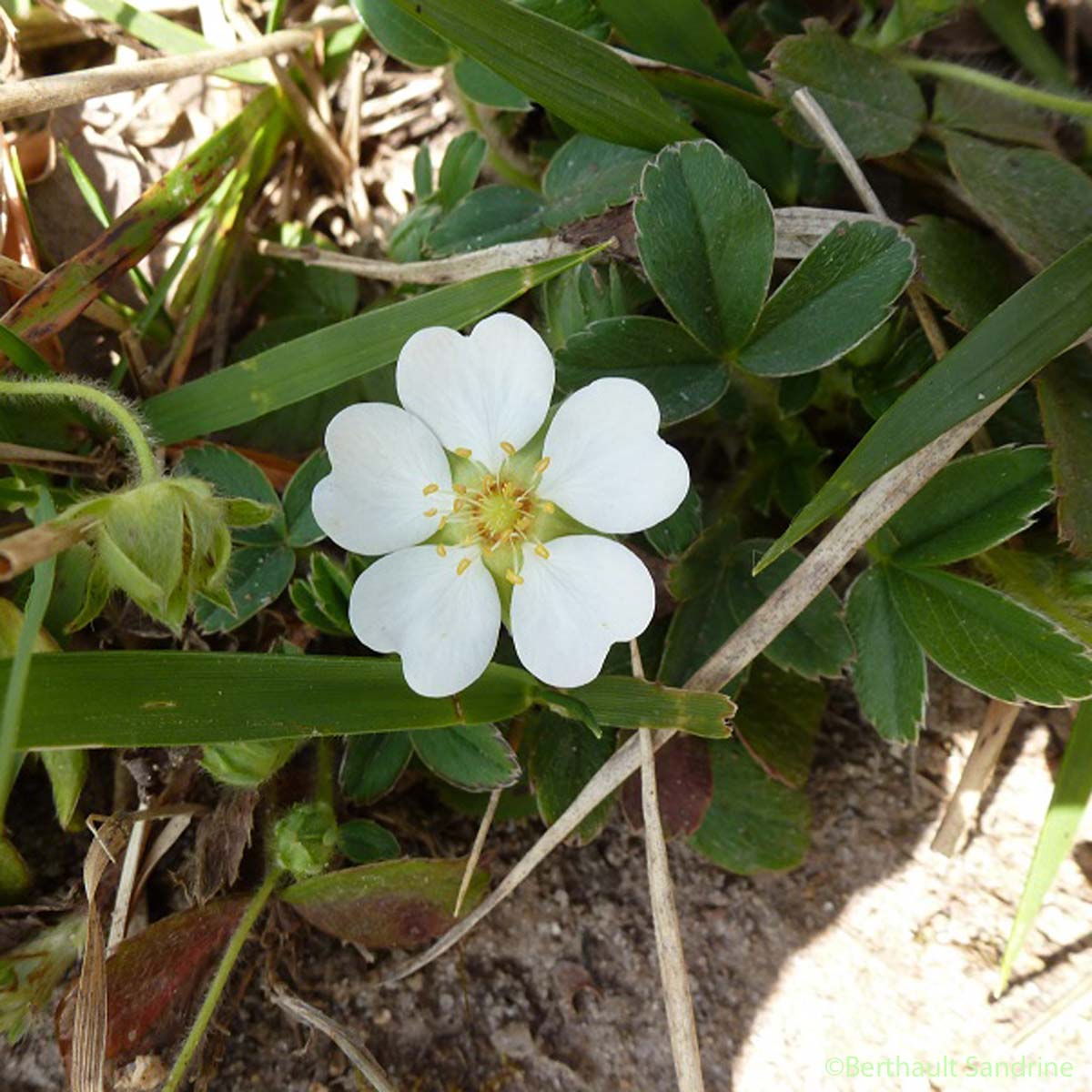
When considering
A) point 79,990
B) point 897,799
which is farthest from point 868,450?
point 79,990

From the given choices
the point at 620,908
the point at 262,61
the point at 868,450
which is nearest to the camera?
the point at 868,450

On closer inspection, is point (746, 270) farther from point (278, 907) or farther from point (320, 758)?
point (278, 907)

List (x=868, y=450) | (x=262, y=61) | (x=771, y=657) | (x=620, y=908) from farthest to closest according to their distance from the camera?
(x=262, y=61) → (x=620, y=908) → (x=771, y=657) → (x=868, y=450)

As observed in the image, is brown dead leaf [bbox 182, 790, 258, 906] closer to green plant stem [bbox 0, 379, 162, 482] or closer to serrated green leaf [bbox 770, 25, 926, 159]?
green plant stem [bbox 0, 379, 162, 482]

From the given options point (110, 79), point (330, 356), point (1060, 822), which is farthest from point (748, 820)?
point (110, 79)

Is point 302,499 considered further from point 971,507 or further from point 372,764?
point 971,507

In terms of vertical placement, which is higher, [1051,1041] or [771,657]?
[771,657]

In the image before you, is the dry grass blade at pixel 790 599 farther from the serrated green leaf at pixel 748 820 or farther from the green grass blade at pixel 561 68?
the green grass blade at pixel 561 68
